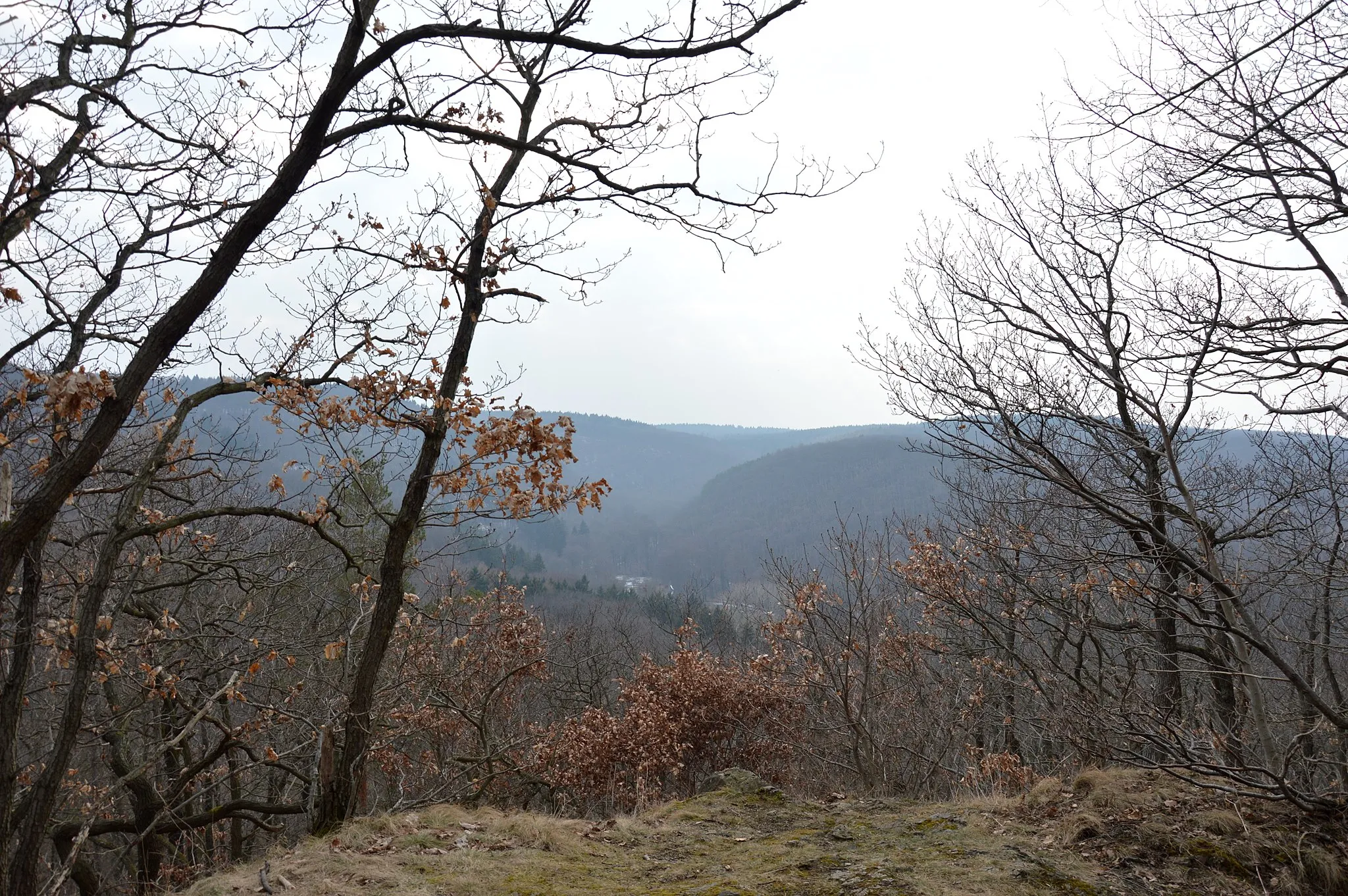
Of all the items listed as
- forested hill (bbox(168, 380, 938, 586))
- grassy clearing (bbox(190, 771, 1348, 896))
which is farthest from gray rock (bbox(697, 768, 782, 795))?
forested hill (bbox(168, 380, 938, 586))

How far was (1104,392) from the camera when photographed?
296 inches

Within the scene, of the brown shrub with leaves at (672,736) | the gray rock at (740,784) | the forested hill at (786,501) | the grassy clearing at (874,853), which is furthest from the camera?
the forested hill at (786,501)

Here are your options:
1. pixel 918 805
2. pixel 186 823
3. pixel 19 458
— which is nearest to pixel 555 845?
pixel 918 805

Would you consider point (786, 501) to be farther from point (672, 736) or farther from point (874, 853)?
point (874, 853)

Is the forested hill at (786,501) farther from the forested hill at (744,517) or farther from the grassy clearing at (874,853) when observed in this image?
the grassy clearing at (874,853)

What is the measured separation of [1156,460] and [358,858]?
7.71 metres

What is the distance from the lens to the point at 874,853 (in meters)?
4.94

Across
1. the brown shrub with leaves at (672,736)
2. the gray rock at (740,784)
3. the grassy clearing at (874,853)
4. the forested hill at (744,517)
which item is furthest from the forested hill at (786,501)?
the grassy clearing at (874,853)

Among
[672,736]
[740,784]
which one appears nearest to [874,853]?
[740,784]

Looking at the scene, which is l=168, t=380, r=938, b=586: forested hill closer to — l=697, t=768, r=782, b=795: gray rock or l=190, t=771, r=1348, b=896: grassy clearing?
l=697, t=768, r=782, b=795: gray rock

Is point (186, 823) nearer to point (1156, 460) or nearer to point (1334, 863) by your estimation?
point (1334, 863)

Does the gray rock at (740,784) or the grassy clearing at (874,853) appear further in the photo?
the gray rock at (740,784)

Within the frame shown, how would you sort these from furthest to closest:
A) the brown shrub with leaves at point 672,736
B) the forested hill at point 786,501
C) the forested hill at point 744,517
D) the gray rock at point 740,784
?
1. the forested hill at point 744,517
2. the forested hill at point 786,501
3. the brown shrub with leaves at point 672,736
4. the gray rock at point 740,784

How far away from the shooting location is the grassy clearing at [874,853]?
4.32 metres
